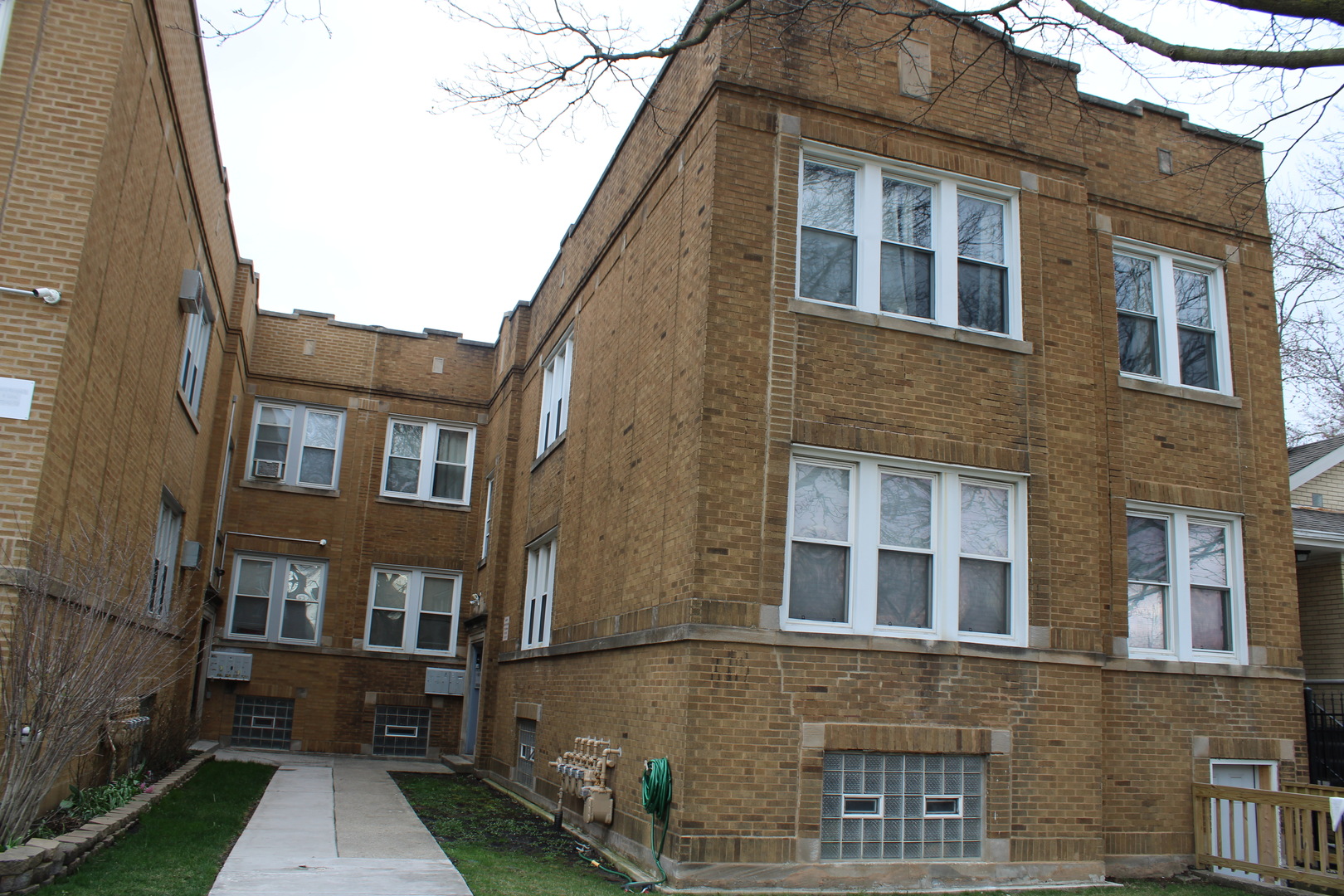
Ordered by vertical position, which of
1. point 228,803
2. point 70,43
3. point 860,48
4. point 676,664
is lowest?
point 228,803

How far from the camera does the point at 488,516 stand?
20.9m

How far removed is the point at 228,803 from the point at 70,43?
8.24m

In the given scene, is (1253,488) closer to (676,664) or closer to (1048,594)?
(1048,594)

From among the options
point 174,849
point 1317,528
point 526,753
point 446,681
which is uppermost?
point 1317,528

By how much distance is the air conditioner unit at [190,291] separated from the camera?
43.7ft

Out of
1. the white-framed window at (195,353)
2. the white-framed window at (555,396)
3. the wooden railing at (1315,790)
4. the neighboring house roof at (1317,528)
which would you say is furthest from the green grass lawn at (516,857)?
the white-framed window at (195,353)

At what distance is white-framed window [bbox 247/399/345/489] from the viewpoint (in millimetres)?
21219

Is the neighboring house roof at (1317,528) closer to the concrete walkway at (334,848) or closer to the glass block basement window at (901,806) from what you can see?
the glass block basement window at (901,806)

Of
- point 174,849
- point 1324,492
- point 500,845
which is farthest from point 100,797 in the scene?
point 1324,492

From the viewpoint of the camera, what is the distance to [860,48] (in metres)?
10.7

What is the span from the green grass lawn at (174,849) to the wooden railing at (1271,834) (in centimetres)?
925

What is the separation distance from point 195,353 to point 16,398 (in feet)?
24.5

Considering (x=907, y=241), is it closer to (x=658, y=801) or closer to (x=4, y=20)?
(x=658, y=801)

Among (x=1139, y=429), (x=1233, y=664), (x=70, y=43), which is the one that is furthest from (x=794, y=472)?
(x=70, y=43)
